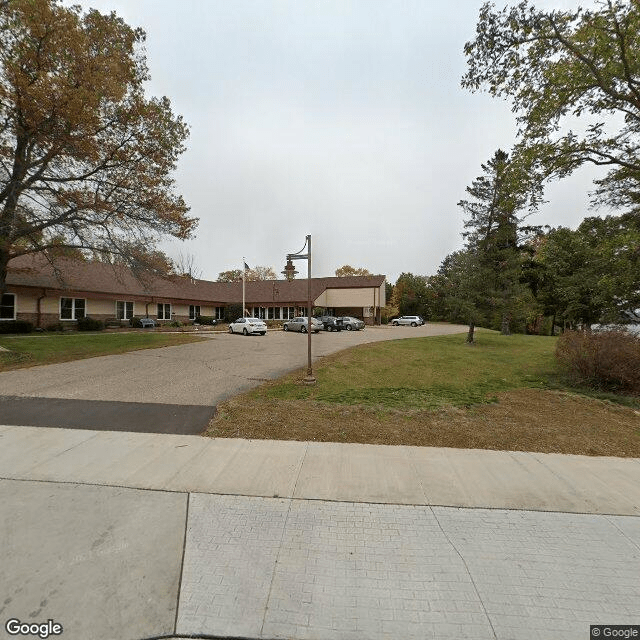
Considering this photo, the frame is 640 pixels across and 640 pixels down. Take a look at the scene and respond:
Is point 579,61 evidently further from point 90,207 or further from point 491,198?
point 90,207

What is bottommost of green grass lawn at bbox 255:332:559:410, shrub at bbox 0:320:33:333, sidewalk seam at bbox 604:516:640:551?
sidewalk seam at bbox 604:516:640:551

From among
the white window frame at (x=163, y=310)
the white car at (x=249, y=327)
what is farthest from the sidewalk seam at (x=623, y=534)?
the white window frame at (x=163, y=310)

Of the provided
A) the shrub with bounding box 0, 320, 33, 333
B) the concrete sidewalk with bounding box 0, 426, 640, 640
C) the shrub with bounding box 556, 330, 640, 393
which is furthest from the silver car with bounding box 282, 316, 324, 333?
the concrete sidewalk with bounding box 0, 426, 640, 640

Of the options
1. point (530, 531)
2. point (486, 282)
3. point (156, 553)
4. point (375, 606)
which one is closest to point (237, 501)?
point (156, 553)

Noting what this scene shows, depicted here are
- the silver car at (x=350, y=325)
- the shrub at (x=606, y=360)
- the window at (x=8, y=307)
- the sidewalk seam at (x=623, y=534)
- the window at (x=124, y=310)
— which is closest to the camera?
the sidewalk seam at (x=623, y=534)

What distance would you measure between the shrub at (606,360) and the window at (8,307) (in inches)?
1238

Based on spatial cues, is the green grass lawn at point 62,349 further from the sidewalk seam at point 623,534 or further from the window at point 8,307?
the sidewalk seam at point 623,534

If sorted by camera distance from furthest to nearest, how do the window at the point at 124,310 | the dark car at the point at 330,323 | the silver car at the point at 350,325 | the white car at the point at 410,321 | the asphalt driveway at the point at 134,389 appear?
the white car at the point at 410,321 < the silver car at the point at 350,325 < the dark car at the point at 330,323 < the window at the point at 124,310 < the asphalt driveway at the point at 134,389

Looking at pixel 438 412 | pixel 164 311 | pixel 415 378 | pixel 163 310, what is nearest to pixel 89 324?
pixel 163 310

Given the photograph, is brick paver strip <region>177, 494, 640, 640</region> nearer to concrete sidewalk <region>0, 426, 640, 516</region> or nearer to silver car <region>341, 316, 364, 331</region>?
concrete sidewalk <region>0, 426, 640, 516</region>

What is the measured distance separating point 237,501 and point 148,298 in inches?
1250

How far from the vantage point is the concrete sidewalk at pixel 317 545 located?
2154 millimetres

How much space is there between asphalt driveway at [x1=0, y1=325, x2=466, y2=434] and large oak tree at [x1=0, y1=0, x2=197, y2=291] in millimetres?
6220

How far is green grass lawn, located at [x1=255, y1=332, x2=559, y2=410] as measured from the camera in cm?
769
